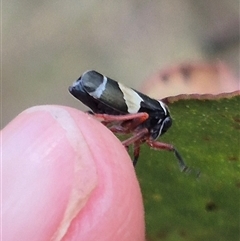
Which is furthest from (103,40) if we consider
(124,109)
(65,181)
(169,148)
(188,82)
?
(65,181)

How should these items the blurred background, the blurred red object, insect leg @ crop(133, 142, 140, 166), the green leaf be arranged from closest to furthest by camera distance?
the green leaf → insect leg @ crop(133, 142, 140, 166) → the blurred red object → the blurred background

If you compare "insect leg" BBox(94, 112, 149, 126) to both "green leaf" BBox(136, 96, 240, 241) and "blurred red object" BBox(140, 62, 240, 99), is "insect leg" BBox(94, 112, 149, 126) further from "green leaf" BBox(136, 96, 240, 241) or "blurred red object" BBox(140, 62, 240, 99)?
"blurred red object" BBox(140, 62, 240, 99)

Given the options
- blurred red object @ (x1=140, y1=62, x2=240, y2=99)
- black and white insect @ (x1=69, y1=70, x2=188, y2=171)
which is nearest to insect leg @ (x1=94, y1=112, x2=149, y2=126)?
black and white insect @ (x1=69, y1=70, x2=188, y2=171)

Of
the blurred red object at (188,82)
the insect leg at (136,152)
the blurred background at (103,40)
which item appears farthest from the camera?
the blurred background at (103,40)

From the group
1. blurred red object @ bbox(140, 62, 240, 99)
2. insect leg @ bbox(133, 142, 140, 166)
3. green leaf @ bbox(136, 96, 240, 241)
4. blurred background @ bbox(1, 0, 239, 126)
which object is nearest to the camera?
green leaf @ bbox(136, 96, 240, 241)

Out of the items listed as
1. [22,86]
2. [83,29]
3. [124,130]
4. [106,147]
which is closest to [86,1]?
Answer: [83,29]

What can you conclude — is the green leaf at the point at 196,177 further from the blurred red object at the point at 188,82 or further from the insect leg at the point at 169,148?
the blurred red object at the point at 188,82

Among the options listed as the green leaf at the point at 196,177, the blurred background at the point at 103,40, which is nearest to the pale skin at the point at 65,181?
the green leaf at the point at 196,177

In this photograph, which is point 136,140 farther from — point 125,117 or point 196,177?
point 196,177
